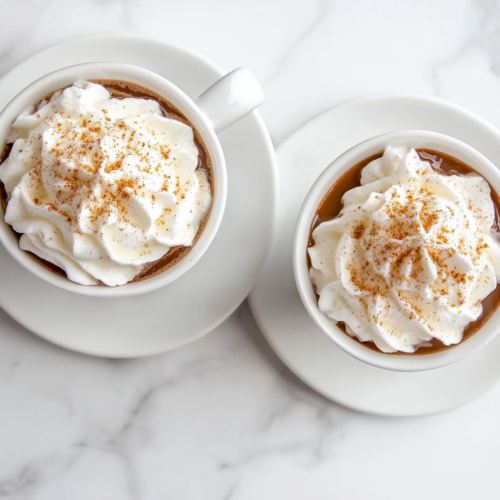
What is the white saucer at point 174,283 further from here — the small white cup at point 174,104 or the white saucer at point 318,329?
the small white cup at point 174,104

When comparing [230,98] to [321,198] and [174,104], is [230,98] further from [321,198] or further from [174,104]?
[321,198]

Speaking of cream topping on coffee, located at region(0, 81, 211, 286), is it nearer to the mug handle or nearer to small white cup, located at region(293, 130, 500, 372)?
the mug handle

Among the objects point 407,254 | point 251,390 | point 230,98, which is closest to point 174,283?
point 251,390

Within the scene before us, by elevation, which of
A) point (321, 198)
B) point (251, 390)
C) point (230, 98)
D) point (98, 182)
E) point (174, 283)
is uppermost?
point (230, 98)

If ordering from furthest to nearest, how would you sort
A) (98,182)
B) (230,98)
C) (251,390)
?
(251,390) → (230,98) → (98,182)

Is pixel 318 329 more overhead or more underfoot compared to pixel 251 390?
more overhead

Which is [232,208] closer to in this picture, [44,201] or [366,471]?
[44,201]

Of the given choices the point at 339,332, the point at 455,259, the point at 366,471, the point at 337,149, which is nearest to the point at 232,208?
the point at 337,149

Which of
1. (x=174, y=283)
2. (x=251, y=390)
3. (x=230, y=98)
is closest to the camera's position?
(x=230, y=98)
